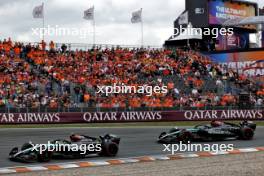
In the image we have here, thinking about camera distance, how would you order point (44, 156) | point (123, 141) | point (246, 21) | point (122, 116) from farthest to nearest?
point (246, 21) < point (122, 116) < point (123, 141) < point (44, 156)

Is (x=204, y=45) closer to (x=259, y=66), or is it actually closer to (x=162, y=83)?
(x=259, y=66)

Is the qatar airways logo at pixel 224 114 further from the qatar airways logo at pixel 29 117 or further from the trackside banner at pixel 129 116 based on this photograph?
the qatar airways logo at pixel 29 117

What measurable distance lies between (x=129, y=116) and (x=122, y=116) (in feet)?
1.41

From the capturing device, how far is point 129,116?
1232 inches

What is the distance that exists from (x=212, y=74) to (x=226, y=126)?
687 inches

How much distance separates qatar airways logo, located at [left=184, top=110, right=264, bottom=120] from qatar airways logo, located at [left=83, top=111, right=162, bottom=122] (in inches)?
77.4

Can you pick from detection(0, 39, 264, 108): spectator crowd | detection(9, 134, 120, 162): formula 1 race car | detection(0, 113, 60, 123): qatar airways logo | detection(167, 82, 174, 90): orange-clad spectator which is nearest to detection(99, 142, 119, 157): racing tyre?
detection(9, 134, 120, 162): formula 1 race car

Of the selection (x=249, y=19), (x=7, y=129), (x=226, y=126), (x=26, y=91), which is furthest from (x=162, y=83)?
(x=249, y=19)

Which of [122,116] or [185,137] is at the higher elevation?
[122,116]

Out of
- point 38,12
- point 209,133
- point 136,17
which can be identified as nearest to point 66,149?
point 209,133

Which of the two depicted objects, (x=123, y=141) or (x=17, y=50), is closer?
(x=123, y=141)

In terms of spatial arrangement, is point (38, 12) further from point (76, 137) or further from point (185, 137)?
point (76, 137)

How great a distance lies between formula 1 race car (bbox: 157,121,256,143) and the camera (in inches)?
752

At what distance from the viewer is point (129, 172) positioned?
42.2 ft
